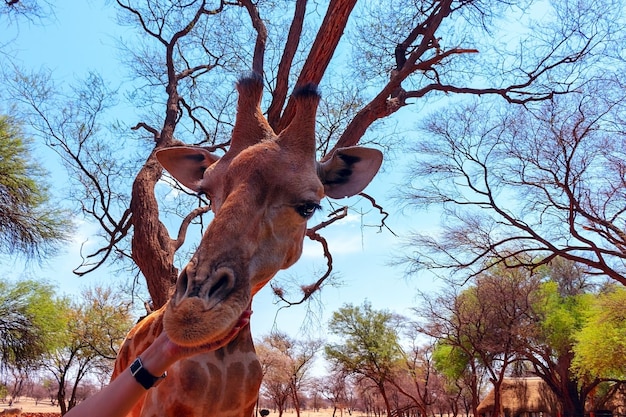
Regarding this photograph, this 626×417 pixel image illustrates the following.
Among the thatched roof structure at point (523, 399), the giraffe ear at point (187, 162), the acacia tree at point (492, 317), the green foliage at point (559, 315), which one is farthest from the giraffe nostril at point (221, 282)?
the thatched roof structure at point (523, 399)

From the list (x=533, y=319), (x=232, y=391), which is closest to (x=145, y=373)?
(x=232, y=391)

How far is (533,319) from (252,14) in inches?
1051

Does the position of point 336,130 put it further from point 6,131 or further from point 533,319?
point 533,319

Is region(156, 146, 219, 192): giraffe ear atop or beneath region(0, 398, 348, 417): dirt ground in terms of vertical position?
atop

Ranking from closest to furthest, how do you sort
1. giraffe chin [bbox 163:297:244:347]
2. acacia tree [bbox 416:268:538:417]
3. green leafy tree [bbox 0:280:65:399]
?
giraffe chin [bbox 163:297:244:347] → green leafy tree [bbox 0:280:65:399] → acacia tree [bbox 416:268:538:417]

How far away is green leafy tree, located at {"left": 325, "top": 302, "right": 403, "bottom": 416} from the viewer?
34562 millimetres

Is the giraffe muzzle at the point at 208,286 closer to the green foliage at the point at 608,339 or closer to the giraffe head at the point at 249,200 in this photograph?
the giraffe head at the point at 249,200

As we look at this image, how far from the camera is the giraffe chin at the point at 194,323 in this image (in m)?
1.88

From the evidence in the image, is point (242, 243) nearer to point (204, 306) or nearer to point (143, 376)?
point (204, 306)

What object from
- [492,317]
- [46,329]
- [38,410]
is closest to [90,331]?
[46,329]

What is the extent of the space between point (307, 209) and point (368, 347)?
33.6 metres

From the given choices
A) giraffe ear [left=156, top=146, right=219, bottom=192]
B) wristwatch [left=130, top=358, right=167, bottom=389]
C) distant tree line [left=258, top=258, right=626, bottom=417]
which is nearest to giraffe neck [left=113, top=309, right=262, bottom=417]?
wristwatch [left=130, top=358, right=167, bottom=389]

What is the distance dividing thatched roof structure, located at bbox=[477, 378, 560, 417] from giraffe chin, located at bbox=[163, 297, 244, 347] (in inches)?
1699

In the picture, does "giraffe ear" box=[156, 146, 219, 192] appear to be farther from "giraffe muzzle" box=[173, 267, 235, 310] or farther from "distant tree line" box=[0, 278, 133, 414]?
"distant tree line" box=[0, 278, 133, 414]
